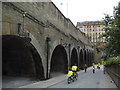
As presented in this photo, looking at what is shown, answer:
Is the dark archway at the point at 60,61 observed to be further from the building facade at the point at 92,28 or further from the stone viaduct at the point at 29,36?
the building facade at the point at 92,28

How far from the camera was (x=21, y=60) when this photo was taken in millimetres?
12148

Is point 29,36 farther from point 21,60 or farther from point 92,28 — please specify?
point 92,28

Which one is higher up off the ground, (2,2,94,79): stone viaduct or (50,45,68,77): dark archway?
(2,2,94,79): stone viaduct

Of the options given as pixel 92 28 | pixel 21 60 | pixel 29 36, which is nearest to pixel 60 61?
pixel 21 60

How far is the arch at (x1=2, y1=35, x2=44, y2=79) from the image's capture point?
1016cm

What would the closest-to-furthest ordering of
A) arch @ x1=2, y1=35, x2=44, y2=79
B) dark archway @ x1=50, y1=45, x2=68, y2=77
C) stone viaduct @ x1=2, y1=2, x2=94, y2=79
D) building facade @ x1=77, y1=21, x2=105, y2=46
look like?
stone viaduct @ x1=2, y1=2, x2=94, y2=79 < arch @ x1=2, y1=35, x2=44, y2=79 < dark archway @ x1=50, y1=45, x2=68, y2=77 < building facade @ x1=77, y1=21, x2=105, y2=46

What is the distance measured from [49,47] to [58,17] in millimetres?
4527

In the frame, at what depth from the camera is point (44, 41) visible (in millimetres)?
11633

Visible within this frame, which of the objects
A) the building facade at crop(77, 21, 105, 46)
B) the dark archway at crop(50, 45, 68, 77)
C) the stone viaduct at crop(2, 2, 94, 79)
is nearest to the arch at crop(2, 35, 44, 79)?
the stone viaduct at crop(2, 2, 94, 79)

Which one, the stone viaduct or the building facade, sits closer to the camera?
the stone viaduct

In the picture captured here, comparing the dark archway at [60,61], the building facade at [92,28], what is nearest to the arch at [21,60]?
the dark archway at [60,61]

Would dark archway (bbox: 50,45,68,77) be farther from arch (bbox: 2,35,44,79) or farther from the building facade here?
the building facade

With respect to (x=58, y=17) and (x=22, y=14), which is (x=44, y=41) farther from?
(x=58, y=17)

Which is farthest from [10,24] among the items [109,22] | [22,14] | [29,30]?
[109,22]
